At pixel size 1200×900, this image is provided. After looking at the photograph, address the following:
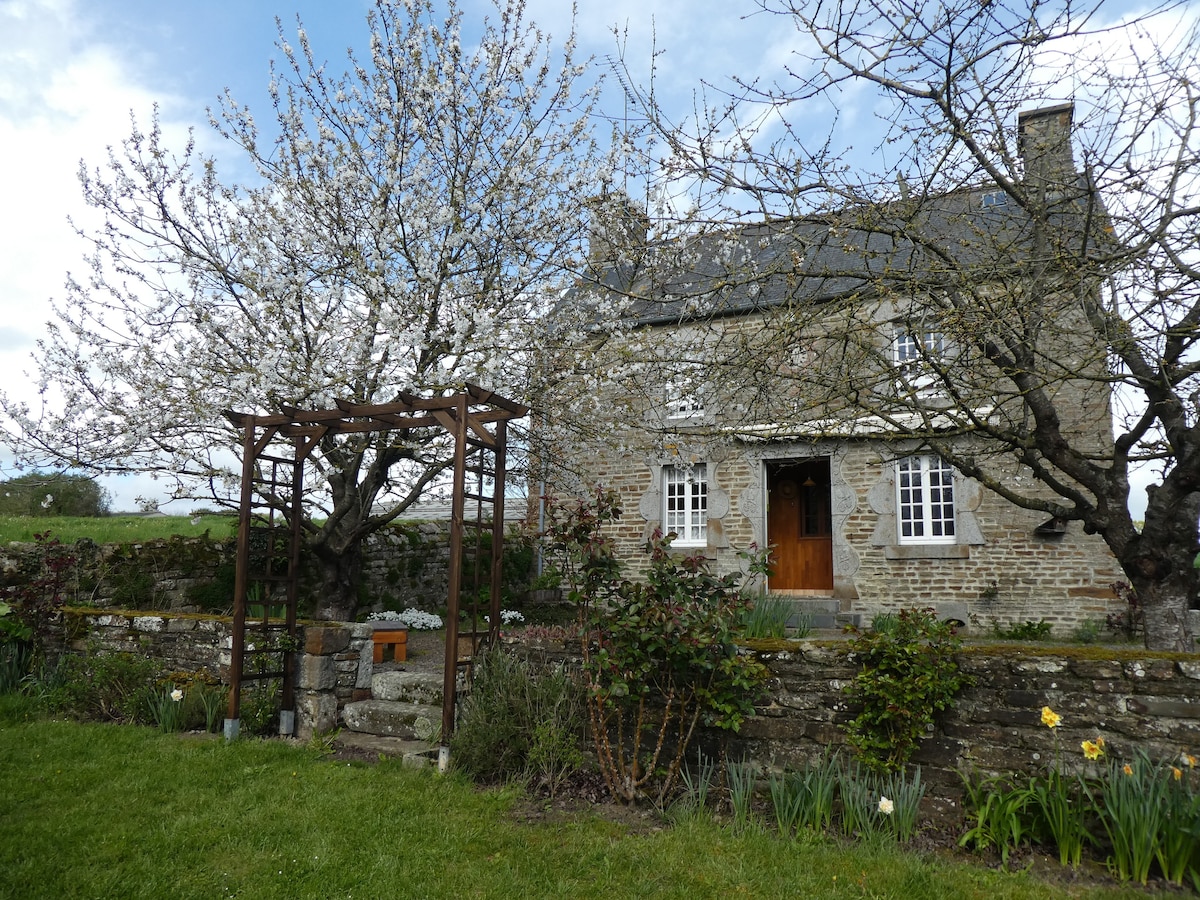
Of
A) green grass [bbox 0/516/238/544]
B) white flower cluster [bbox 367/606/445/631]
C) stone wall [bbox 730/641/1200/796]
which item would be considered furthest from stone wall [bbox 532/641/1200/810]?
green grass [bbox 0/516/238/544]

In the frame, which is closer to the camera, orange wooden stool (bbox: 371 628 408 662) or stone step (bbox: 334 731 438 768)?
stone step (bbox: 334 731 438 768)

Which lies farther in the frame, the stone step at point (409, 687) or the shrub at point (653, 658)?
the stone step at point (409, 687)

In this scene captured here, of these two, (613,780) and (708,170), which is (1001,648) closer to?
(613,780)

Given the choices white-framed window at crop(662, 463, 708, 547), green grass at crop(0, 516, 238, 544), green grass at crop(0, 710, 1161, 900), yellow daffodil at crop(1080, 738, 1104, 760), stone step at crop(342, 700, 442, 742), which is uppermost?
white-framed window at crop(662, 463, 708, 547)

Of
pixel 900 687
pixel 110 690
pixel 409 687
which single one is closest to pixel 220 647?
pixel 110 690

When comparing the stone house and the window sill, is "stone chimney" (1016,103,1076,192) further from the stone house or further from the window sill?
the window sill

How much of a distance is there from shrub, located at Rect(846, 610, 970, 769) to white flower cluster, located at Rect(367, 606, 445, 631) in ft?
23.0

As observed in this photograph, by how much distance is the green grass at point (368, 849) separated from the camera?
3.40m

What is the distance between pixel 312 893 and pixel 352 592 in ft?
21.0

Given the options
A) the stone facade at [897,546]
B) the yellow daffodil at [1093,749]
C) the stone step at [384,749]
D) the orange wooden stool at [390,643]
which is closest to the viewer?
the yellow daffodil at [1093,749]

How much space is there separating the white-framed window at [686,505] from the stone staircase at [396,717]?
22.3ft

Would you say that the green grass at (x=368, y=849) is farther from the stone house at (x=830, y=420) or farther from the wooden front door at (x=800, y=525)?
the wooden front door at (x=800, y=525)

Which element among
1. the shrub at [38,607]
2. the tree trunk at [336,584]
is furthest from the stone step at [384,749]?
the shrub at [38,607]

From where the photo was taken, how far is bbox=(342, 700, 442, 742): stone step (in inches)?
226
